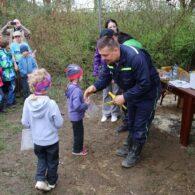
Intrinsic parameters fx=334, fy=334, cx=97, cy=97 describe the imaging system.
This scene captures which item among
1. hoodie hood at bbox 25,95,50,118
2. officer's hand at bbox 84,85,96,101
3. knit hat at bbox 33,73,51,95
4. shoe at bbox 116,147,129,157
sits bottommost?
shoe at bbox 116,147,129,157

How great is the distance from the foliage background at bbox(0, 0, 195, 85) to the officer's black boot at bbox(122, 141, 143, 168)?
141 inches

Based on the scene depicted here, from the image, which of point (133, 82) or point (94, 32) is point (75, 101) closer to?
point (133, 82)

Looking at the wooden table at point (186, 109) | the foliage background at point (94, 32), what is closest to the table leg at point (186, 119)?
the wooden table at point (186, 109)

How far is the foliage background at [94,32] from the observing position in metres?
7.45

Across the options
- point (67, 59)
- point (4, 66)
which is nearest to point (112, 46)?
point (4, 66)

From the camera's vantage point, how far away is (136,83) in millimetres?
3705

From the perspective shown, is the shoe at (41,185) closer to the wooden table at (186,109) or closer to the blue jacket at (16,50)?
the wooden table at (186,109)

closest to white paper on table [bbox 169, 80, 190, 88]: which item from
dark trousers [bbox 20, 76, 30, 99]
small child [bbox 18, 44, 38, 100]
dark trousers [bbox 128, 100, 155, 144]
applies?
dark trousers [bbox 128, 100, 155, 144]

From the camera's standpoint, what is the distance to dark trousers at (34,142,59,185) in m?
3.58

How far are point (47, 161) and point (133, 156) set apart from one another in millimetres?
1132

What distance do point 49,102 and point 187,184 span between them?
1.83 metres

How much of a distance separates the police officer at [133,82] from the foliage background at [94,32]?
11.8ft

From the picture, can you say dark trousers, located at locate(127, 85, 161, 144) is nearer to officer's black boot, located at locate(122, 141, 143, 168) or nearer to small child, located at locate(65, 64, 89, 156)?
officer's black boot, located at locate(122, 141, 143, 168)

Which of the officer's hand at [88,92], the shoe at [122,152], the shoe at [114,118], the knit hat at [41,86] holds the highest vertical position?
the knit hat at [41,86]
